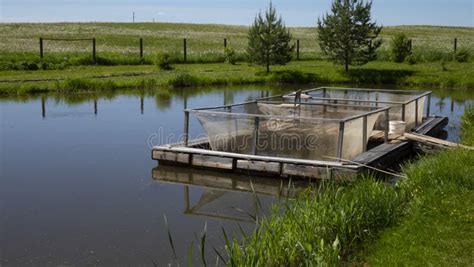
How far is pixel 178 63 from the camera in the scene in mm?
38844

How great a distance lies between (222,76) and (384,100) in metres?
15.1

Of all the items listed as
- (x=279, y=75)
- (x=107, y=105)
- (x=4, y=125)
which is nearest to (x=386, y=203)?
(x=4, y=125)

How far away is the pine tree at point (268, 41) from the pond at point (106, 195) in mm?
14294

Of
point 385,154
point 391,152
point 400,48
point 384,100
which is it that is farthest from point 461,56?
point 385,154

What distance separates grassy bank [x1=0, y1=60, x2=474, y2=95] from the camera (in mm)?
27163

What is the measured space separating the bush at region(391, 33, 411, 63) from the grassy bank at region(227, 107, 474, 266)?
30.8 meters

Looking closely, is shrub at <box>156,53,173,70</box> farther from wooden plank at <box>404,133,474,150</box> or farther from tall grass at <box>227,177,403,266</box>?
tall grass at <box>227,177,403,266</box>

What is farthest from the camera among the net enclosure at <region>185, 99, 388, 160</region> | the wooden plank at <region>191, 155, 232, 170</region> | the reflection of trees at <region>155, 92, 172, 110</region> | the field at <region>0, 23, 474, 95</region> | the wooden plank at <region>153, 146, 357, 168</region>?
the field at <region>0, 23, 474, 95</region>

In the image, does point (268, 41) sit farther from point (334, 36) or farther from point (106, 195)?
point (106, 195)

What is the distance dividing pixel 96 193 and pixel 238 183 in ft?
9.72

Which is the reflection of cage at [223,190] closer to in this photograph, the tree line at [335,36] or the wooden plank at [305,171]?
the wooden plank at [305,171]

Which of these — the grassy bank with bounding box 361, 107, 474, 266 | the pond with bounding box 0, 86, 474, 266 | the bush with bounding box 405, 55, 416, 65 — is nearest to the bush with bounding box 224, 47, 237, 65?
the bush with bounding box 405, 55, 416, 65

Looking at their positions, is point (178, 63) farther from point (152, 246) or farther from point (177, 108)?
point (152, 246)

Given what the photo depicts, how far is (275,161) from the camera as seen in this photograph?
1261 cm
